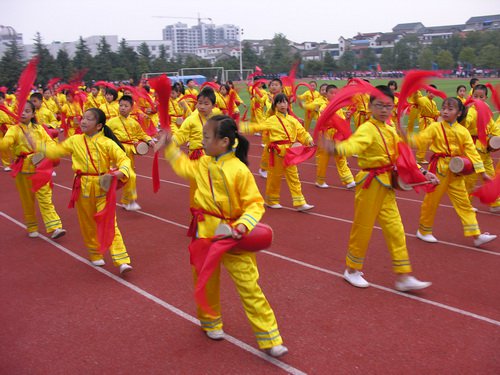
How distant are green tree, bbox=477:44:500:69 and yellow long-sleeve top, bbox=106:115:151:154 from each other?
57.5 meters

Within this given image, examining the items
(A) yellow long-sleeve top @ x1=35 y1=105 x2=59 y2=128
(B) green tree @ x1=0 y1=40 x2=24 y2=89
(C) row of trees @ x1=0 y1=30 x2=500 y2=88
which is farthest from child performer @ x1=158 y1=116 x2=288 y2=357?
(B) green tree @ x1=0 y1=40 x2=24 y2=89

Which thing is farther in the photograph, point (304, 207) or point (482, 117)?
point (304, 207)

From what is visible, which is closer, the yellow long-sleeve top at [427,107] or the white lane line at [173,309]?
the white lane line at [173,309]

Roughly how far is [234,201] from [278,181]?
4.54 m

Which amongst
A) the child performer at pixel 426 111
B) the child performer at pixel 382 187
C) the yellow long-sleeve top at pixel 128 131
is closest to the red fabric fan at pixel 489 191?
the child performer at pixel 382 187

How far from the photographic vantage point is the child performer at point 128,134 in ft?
26.4

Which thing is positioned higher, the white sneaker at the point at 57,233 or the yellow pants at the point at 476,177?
the yellow pants at the point at 476,177

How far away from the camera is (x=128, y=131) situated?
26.7 ft

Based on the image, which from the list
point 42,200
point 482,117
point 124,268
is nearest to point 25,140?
point 42,200

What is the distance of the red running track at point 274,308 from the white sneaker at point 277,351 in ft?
0.20

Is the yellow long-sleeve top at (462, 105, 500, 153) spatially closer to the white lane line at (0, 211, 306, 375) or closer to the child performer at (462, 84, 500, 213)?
the child performer at (462, 84, 500, 213)

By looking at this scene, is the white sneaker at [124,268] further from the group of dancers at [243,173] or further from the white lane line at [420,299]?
the white lane line at [420,299]

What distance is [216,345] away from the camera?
3.89 meters

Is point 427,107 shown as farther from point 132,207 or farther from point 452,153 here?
point 132,207
